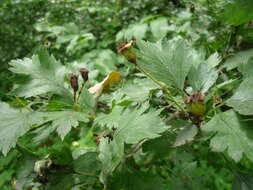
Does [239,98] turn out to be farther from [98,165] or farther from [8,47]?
[8,47]

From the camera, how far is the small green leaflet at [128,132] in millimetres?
530

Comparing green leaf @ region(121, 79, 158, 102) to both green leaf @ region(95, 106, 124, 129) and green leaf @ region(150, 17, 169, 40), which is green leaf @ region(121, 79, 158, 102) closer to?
green leaf @ region(95, 106, 124, 129)

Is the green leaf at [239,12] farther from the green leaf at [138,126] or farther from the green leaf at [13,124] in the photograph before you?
the green leaf at [13,124]

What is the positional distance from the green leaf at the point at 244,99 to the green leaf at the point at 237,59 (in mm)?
142

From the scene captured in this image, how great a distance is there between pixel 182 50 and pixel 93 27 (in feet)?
5.60

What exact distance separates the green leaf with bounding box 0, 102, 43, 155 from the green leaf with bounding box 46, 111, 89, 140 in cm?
3

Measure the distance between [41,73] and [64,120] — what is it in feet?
0.58

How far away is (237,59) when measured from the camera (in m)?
0.69

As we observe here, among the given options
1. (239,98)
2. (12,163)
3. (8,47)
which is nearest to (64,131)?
(239,98)

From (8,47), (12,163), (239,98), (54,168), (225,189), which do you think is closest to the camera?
(239,98)

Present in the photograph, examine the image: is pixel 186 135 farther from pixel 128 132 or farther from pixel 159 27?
pixel 159 27

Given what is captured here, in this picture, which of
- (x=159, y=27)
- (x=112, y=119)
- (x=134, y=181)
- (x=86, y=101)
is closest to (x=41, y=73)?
(x=86, y=101)

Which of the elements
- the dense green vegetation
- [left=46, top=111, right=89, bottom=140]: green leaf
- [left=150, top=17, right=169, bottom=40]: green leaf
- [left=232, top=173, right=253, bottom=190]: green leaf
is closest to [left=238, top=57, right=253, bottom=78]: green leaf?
the dense green vegetation

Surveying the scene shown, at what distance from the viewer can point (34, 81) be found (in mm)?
690
